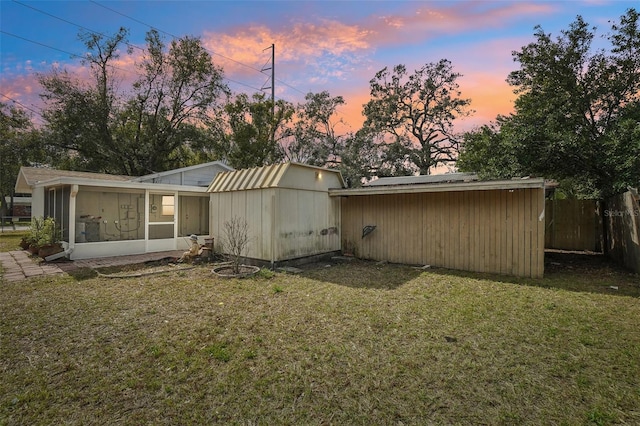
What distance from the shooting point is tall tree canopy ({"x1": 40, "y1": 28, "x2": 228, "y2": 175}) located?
17.4 metres

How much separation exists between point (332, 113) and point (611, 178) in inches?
703

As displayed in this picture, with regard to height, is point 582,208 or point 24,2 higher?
point 24,2

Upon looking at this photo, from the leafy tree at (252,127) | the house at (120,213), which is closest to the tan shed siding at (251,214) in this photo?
the house at (120,213)

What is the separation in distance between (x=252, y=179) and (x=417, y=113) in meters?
17.4

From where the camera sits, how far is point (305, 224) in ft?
25.4

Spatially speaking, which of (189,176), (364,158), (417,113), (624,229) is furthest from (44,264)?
(417,113)

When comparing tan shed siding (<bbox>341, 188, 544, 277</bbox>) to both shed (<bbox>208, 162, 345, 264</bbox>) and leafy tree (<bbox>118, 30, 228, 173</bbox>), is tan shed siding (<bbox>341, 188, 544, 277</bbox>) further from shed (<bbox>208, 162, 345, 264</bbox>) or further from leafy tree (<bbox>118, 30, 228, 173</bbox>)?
leafy tree (<bbox>118, 30, 228, 173</bbox>)

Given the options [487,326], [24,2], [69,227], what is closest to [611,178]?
[487,326]

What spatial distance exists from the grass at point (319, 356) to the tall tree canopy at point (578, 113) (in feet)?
14.7

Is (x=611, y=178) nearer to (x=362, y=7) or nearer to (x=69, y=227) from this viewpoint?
(x=362, y=7)

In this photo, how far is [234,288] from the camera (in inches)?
211

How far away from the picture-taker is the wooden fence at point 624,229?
6320 mm

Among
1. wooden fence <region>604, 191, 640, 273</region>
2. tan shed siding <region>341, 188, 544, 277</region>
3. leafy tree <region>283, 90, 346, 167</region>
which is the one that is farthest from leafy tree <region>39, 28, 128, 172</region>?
wooden fence <region>604, 191, 640, 273</region>

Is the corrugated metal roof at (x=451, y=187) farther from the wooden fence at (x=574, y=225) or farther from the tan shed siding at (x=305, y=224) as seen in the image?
the wooden fence at (x=574, y=225)
